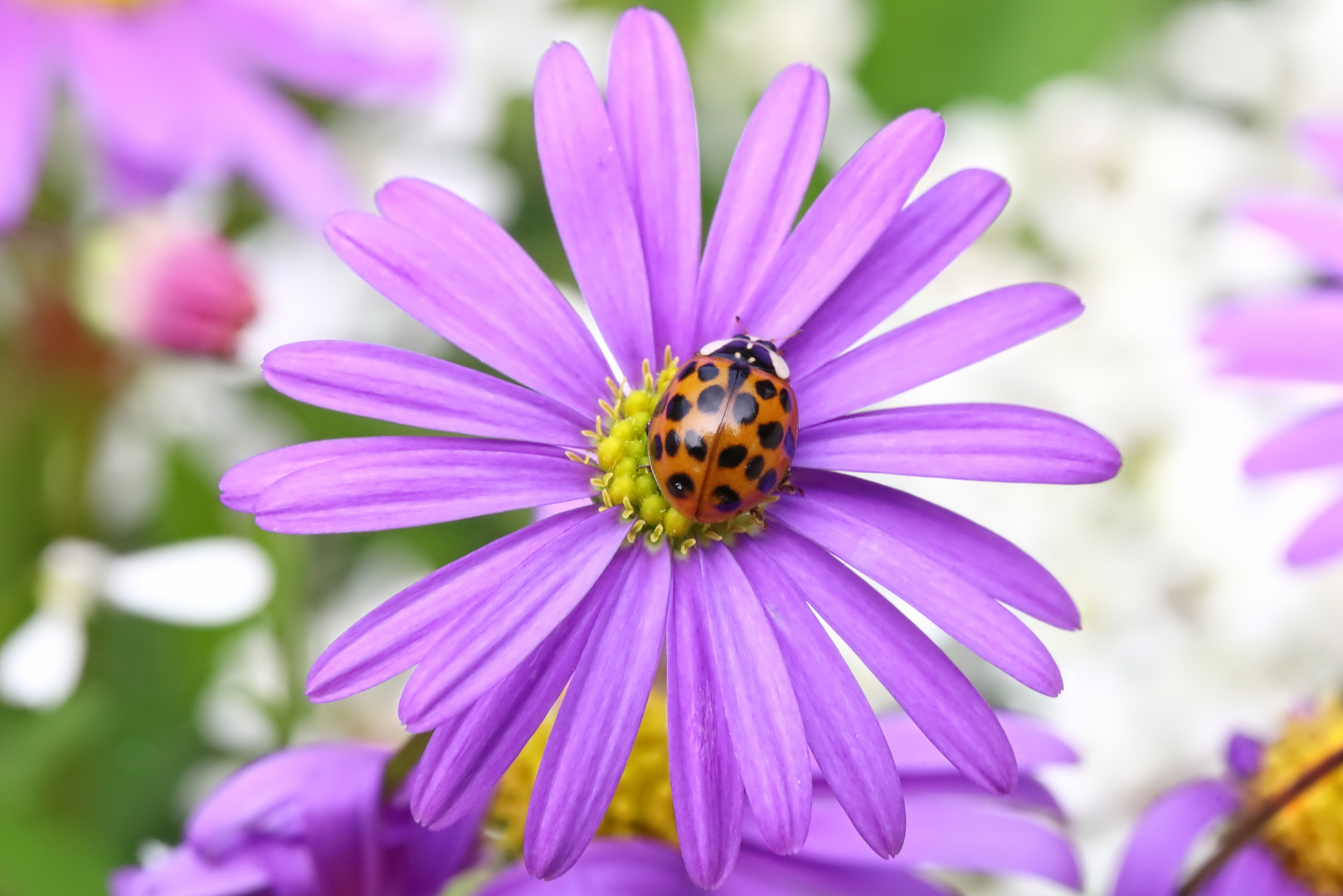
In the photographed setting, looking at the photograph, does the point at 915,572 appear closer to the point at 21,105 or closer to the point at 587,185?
the point at 587,185

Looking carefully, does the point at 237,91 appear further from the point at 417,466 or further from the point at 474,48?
the point at 417,466

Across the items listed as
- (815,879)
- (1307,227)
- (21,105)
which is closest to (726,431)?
(815,879)

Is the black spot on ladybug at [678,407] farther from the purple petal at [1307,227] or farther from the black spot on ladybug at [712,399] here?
the purple petal at [1307,227]

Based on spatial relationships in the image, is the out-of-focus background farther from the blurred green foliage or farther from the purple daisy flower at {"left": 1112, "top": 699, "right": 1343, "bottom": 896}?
the purple daisy flower at {"left": 1112, "top": 699, "right": 1343, "bottom": 896}

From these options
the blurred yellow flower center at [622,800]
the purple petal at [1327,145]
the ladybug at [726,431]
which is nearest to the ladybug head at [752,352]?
the ladybug at [726,431]

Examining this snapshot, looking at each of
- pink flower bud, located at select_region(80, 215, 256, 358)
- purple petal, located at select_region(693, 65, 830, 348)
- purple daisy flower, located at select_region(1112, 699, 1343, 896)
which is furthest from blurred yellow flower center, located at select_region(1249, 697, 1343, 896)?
pink flower bud, located at select_region(80, 215, 256, 358)
